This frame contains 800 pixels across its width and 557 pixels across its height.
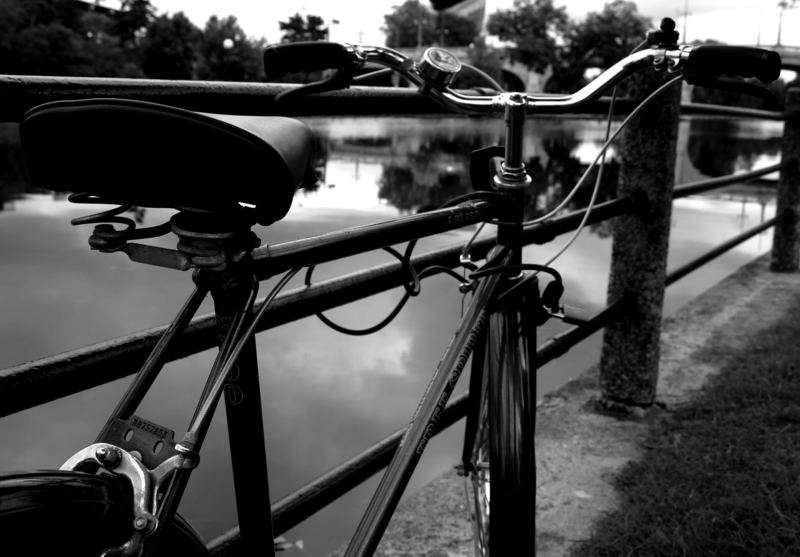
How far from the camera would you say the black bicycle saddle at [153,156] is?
0.82 metres

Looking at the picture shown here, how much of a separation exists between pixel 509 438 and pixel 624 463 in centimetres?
136

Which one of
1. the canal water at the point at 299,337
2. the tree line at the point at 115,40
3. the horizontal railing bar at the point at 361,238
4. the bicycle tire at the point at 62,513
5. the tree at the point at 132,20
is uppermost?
the tree at the point at 132,20

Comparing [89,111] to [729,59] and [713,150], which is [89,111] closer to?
[729,59]

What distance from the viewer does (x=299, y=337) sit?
4688mm

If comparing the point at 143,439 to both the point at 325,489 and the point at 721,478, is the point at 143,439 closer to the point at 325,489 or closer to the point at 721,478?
the point at 325,489

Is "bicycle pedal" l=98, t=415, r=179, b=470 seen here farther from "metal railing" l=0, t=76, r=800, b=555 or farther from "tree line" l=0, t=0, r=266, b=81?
"tree line" l=0, t=0, r=266, b=81

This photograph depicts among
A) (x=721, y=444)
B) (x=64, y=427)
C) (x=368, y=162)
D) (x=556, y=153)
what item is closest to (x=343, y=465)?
(x=721, y=444)

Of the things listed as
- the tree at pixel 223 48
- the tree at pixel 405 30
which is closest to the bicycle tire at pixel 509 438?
the tree at pixel 223 48

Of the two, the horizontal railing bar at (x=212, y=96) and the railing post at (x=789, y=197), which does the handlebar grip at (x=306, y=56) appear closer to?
the horizontal railing bar at (x=212, y=96)

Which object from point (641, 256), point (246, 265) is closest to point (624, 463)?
point (641, 256)

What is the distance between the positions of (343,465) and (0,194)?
10.7 metres

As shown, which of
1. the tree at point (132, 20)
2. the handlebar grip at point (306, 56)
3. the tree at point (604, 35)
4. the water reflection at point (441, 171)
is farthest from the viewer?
the tree at point (604, 35)

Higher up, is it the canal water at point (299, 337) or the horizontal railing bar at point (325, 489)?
the horizontal railing bar at point (325, 489)

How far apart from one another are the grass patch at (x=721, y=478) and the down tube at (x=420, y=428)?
0.98 m
